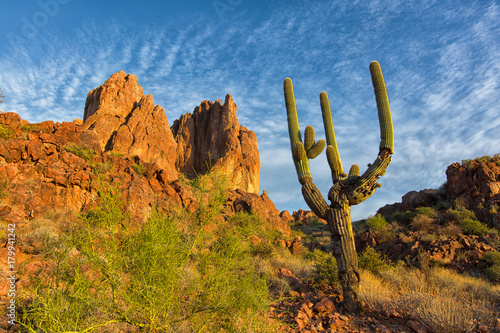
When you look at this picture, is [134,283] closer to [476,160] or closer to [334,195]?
[334,195]

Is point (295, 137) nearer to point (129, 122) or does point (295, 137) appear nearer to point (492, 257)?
point (492, 257)

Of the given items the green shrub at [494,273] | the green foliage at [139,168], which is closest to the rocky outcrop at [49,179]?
the green foliage at [139,168]

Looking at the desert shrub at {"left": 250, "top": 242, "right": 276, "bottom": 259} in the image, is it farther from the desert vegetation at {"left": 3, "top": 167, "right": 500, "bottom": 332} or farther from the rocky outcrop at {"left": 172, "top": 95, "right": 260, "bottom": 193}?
the rocky outcrop at {"left": 172, "top": 95, "right": 260, "bottom": 193}

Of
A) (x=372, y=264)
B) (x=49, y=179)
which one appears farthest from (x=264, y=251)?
(x=49, y=179)

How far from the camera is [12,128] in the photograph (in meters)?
16.2

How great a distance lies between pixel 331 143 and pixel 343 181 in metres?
1.93

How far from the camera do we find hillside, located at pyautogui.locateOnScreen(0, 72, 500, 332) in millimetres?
3309

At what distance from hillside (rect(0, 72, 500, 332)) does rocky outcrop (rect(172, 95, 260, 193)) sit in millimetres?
13102

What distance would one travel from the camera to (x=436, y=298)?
5516mm

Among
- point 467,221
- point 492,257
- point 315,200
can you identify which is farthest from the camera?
point 467,221

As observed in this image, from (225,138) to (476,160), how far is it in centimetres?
3106

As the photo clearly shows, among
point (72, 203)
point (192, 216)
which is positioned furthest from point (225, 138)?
point (192, 216)

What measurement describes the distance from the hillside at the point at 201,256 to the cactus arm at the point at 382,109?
3863mm

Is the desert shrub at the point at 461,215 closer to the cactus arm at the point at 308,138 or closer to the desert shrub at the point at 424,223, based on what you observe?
the desert shrub at the point at 424,223
